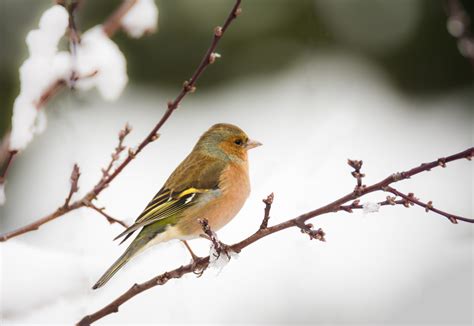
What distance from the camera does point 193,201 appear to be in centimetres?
313

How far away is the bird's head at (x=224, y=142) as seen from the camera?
11.7ft

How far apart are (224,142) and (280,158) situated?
2.79 metres

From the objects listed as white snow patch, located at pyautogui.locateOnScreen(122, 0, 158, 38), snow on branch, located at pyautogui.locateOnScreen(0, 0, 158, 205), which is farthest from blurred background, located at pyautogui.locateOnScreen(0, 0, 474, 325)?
white snow patch, located at pyautogui.locateOnScreen(122, 0, 158, 38)

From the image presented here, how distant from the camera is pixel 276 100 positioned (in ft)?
27.1

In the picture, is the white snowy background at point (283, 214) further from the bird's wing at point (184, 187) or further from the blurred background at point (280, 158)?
the bird's wing at point (184, 187)

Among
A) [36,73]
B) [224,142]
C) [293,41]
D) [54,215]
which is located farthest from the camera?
[293,41]

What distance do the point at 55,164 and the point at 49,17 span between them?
527 cm

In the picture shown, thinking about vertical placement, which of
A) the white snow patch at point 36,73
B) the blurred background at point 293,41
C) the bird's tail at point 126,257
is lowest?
the bird's tail at point 126,257

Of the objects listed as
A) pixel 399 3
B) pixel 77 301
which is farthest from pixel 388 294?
pixel 399 3

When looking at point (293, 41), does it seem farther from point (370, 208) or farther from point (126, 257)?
point (370, 208)

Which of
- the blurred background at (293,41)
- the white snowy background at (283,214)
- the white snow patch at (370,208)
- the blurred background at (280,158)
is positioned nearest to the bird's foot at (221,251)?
the blurred background at (280,158)

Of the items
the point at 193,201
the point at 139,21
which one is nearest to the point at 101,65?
the point at 139,21

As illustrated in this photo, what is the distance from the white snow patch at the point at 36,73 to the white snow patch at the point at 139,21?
0.74ft

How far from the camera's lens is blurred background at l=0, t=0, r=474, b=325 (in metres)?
3.64
